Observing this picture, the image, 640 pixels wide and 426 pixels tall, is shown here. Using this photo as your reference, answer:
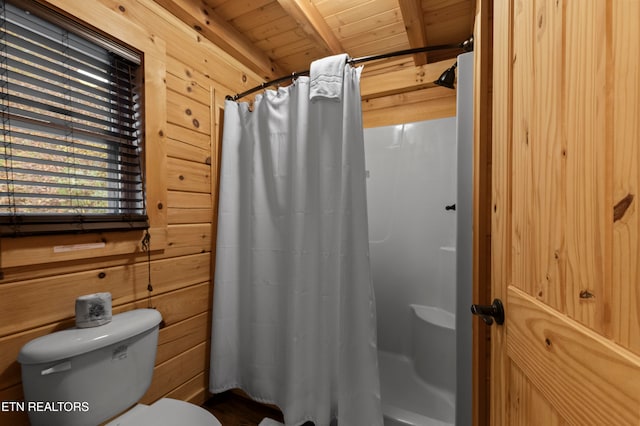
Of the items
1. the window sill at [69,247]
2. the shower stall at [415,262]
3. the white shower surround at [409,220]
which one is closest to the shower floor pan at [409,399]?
the shower stall at [415,262]

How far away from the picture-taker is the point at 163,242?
134cm

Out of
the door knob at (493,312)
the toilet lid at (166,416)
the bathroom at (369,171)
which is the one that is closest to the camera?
the bathroom at (369,171)

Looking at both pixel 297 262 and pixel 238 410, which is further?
pixel 238 410

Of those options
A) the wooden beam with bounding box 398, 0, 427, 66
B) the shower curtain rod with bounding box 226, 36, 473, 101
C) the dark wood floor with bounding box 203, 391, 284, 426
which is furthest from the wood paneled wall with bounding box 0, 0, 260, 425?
the wooden beam with bounding box 398, 0, 427, 66

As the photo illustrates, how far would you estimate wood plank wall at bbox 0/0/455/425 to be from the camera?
926 millimetres

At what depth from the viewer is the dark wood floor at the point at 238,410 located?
150 cm

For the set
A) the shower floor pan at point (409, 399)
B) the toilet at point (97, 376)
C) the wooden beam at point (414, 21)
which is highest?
the wooden beam at point (414, 21)

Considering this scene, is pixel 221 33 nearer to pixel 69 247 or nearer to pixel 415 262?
pixel 69 247

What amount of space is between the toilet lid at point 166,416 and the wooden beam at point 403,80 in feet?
6.76

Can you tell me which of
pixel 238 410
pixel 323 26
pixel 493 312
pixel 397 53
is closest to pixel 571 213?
pixel 493 312

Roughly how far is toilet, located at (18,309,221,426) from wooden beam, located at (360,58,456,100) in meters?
1.92

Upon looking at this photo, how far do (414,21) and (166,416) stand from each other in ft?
6.97

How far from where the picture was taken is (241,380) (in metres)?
1.60

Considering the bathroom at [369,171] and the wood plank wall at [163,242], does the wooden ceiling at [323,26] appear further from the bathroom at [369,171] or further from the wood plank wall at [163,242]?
the wood plank wall at [163,242]
